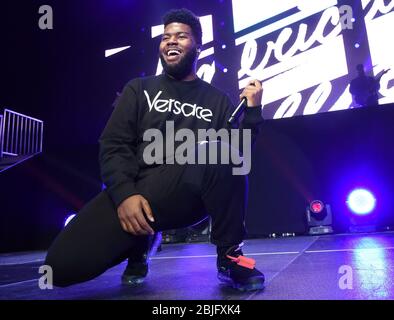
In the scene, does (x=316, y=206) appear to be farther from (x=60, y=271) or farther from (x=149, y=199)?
(x=60, y=271)

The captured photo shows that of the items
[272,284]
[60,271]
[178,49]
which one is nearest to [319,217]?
[272,284]

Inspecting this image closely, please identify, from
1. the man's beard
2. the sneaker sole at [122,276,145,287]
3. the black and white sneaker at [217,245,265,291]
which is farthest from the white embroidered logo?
the sneaker sole at [122,276,145,287]

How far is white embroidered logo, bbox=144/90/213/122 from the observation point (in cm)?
118

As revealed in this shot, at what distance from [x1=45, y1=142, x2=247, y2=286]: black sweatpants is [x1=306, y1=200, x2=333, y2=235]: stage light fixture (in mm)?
2020

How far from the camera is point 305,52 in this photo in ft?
11.9

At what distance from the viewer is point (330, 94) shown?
11.2 feet

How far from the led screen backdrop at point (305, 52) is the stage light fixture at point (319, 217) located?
3.38 ft

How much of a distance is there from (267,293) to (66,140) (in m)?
4.93

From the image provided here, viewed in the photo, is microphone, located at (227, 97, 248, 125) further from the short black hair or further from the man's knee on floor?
the man's knee on floor

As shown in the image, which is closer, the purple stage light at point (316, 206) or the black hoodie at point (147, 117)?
the black hoodie at point (147, 117)

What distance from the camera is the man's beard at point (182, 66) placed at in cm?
124

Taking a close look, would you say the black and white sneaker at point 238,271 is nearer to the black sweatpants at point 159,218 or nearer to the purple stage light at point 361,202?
the black sweatpants at point 159,218

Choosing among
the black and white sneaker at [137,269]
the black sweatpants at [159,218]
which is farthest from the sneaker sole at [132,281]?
the black sweatpants at [159,218]

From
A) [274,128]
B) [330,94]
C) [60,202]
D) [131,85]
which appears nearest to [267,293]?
[131,85]
